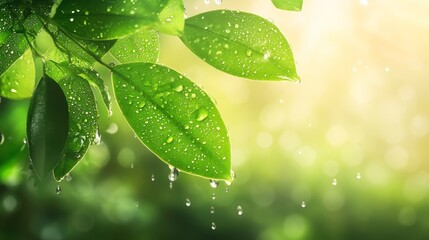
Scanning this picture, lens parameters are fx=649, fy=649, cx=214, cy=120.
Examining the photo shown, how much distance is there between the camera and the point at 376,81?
28.0 ft

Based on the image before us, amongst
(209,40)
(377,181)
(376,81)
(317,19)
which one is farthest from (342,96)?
(209,40)

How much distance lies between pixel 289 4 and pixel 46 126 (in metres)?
0.18

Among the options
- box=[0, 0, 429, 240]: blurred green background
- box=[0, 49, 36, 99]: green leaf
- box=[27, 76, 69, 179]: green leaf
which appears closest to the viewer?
box=[27, 76, 69, 179]: green leaf

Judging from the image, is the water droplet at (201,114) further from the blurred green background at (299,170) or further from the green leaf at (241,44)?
the blurred green background at (299,170)

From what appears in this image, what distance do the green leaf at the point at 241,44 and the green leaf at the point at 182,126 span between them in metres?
0.04

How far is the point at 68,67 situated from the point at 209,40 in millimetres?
98

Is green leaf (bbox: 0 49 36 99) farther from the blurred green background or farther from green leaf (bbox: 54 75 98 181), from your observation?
the blurred green background

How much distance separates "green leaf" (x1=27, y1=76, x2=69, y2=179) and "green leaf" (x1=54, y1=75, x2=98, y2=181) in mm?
18

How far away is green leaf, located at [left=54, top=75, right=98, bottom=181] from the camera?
1.39 feet

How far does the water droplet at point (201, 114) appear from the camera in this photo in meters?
0.42

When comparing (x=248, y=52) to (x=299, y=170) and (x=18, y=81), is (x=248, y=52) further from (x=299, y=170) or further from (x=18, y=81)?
(x=299, y=170)

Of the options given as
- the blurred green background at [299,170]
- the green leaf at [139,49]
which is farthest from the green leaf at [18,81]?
the blurred green background at [299,170]

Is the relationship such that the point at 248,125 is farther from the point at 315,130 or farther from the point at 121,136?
the point at 121,136

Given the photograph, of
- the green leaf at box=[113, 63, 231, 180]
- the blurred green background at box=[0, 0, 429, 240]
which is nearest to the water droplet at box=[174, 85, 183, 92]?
the green leaf at box=[113, 63, 231, 180]
